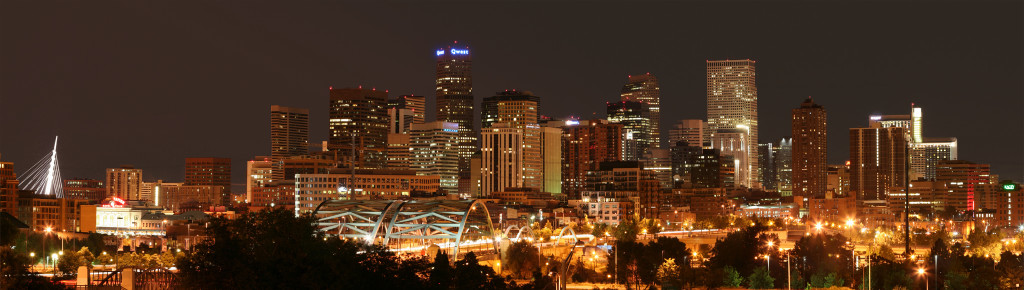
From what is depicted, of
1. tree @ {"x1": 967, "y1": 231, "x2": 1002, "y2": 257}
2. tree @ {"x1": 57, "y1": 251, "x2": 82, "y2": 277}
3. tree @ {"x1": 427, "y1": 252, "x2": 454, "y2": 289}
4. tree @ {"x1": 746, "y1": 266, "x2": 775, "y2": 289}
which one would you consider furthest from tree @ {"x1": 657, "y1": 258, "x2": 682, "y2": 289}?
tree @ {"x1": 967, "y1": 231, "x2": 1002, "y2": 257}

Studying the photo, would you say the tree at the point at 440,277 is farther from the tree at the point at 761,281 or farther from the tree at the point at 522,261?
the tree at the point at 522,261

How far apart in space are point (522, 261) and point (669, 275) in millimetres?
15796

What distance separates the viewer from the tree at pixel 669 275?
95.2 meters

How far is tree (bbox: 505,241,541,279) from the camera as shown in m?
106

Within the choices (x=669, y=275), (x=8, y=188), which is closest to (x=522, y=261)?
(x=669, y=275)

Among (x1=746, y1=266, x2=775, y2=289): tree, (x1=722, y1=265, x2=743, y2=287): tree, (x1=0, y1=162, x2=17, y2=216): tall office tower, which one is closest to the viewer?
(x1=746, y1=266, x2=775, y2=289): tree

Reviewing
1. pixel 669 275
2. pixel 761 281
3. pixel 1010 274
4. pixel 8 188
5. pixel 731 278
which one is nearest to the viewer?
pixel 1010 274

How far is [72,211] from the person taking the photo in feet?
654

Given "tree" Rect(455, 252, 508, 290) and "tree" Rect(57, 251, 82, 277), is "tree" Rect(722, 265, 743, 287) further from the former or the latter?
"tree" Rect(57, 251, 82, 277)

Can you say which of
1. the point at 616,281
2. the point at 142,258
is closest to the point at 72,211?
the point at 142,258

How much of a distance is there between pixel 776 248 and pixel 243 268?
268ft

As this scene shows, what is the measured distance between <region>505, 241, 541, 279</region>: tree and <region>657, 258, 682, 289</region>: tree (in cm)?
1131

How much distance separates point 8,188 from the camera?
160m

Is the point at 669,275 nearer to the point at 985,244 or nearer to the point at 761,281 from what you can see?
the point at 761,281
